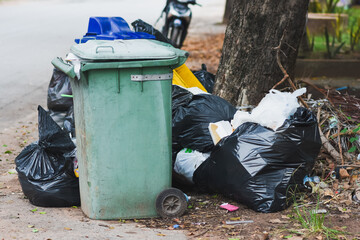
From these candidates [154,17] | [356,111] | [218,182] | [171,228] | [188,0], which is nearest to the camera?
[171,228]

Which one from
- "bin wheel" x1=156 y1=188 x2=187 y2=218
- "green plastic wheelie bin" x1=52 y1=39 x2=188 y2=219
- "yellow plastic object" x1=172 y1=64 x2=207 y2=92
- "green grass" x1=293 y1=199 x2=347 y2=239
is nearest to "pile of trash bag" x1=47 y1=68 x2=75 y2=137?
"yellow plastic object" x1=172 y1=64 x2=207 y2=92

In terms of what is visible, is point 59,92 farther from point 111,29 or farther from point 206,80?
point 206,80

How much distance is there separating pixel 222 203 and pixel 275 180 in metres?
0.47

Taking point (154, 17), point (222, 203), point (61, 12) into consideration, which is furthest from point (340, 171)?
point (61, 12)

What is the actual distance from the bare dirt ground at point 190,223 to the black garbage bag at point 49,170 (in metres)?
0.08

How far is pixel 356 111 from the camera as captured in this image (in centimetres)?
471

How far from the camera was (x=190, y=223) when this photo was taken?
11.7 ft

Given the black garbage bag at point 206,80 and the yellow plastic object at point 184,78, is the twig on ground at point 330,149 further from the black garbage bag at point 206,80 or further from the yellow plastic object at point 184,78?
the black garbage bag at point 206,80

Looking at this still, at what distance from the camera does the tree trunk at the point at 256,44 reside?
4766 millimetres

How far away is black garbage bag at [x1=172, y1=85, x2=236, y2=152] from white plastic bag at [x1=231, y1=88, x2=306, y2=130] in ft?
0.86

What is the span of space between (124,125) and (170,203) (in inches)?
23.9

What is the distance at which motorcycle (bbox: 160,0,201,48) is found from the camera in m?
9.55

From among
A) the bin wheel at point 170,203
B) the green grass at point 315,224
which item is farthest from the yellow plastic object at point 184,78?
the green grass at point 315,224

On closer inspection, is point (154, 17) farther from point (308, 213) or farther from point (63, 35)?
point (308, 213)
